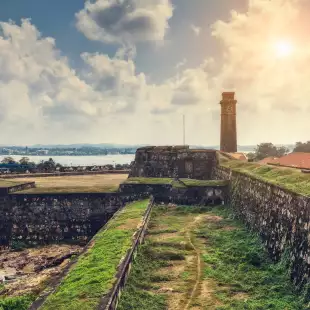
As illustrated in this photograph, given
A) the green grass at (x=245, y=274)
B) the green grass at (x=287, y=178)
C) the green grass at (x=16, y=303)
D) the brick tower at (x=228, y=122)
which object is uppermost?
the brick tower at (x=228, y=122)

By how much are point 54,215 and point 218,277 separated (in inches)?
451

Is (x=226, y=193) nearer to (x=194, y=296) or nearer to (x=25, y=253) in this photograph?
(x=25, y=253)

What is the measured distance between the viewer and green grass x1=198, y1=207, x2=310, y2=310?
7656 mm

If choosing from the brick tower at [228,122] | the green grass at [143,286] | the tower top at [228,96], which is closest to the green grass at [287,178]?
the green grass at [143,286]

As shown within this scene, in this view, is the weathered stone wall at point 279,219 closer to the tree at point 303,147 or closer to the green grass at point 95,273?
the green grass at point 95,273

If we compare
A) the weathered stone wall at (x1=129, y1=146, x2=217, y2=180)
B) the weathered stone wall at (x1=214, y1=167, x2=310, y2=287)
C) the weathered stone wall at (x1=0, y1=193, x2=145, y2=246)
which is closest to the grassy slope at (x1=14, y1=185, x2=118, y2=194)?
the weathered stone wall at (x1=0, y1=193, x2=145, y2=246)

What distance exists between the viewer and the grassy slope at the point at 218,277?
7613 mm

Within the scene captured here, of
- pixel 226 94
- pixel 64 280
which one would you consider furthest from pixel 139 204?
pixel 226 94

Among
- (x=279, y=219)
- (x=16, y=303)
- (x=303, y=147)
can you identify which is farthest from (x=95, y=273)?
(x=303, y=147)

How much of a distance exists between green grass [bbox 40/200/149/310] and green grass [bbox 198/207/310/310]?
82.8 inches

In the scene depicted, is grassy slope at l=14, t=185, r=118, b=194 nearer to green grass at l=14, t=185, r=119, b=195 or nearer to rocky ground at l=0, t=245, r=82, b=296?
green grass at l=14, t=185, r=119, b=195

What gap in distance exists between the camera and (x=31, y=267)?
14.6 meters

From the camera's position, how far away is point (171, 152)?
80.2 feet

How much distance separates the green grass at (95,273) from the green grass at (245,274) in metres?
2.10
